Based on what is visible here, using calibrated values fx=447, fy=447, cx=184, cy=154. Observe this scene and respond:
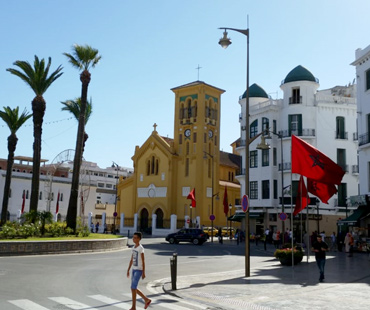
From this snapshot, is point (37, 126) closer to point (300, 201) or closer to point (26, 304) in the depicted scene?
point (300, 201)

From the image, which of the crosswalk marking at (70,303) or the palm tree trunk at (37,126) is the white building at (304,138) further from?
the crosswalk marking at (70,303)

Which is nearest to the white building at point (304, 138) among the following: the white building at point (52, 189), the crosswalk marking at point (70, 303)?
the white building at point (52, 189)

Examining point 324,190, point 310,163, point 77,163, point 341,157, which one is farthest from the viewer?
point 341,157

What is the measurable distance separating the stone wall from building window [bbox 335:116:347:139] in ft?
91.5

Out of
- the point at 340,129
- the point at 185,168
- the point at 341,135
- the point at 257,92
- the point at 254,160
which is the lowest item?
the point at 254,160

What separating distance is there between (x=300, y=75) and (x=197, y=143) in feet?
64.9

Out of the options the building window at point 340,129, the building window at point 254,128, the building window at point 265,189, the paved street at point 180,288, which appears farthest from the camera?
the building window at point 254,128

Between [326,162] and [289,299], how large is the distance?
7.39 metres

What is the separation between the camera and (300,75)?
4628 cm

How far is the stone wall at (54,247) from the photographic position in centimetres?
2170

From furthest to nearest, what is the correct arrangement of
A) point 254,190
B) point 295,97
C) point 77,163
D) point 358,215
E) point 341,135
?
point 254,190, point 295,97, point 341,135, point 77,163, point 358,215

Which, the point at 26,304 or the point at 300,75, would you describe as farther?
the point at 300,75

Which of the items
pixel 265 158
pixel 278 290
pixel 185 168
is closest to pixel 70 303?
pixel 278 290

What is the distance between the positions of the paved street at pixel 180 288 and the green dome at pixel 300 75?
29722mm
